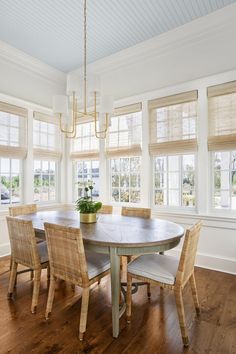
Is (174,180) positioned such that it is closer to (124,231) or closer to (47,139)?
(124,231)

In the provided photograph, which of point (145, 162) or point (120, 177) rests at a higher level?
point (145, 162)

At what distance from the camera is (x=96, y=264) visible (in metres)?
2.06

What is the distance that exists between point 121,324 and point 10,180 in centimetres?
296

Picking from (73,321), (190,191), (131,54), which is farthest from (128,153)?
(73,321)

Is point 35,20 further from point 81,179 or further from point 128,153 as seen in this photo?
point 81,179

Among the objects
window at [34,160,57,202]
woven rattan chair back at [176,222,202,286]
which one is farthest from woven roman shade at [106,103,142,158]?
woven rattan chair back at [176,222,202,286]

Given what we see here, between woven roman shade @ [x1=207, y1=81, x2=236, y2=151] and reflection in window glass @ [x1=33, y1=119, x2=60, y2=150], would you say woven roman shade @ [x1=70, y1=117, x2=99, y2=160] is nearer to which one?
reflection in window glass @ [x1=33, y1=119, x2=60, y2=150]

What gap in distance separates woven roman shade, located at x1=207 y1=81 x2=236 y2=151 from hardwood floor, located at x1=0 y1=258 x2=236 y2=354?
1.78 m

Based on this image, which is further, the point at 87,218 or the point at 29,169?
the point at 29,169

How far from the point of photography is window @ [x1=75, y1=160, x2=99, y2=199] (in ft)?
14.9

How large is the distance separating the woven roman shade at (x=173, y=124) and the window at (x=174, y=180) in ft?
0.56

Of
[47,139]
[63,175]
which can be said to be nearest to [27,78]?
[47,139]

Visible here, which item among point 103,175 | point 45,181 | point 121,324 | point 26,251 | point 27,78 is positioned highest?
point 27,78

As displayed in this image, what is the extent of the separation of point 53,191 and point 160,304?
3.18 meters
